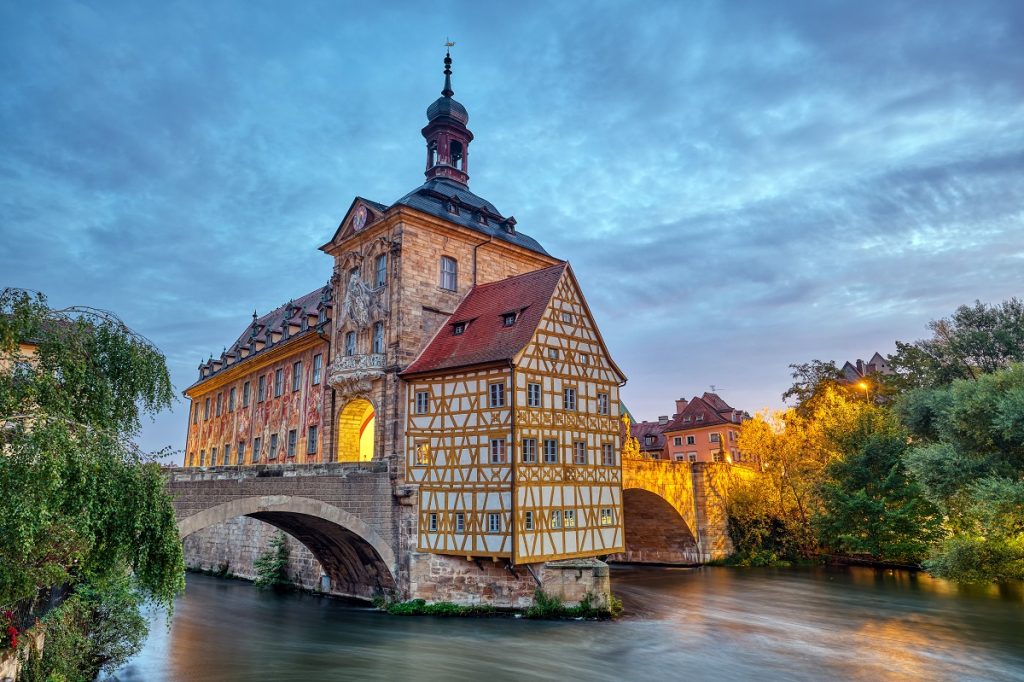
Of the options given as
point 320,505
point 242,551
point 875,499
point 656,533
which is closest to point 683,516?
point 656,533

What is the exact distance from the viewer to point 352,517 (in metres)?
21.8

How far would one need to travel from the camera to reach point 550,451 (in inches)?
872

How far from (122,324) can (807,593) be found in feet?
91.7

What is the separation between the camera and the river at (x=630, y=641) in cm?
1620

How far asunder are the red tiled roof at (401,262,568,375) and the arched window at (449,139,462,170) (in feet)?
31.5

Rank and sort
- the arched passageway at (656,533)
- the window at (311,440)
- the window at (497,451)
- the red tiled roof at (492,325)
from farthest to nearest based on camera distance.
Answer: the arched passageway at (656,533), the window at (311,440), the red tiled roof at (492,325), the window at (497,451)

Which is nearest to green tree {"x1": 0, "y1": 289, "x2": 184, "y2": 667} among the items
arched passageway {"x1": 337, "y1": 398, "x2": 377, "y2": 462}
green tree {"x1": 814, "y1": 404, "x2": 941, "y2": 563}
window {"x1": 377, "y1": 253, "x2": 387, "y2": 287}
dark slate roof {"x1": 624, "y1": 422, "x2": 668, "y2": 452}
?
window {"x1": 377, "y1": 253, "x2": 387, "y2": 287}

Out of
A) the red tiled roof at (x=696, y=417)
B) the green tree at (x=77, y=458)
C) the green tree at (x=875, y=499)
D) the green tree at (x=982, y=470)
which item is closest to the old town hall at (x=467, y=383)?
the green tree at (x=982, y=470)

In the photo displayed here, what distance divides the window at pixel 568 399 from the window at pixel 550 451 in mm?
1392

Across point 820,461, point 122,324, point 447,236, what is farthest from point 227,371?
point 820,461

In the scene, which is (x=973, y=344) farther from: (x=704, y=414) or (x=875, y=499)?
(x=704, y=414)

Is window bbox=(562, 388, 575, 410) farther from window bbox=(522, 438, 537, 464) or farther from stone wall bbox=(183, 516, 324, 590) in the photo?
stone wall bbox=(183, 516, 324, 590)

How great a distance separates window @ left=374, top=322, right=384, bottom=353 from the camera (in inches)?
996

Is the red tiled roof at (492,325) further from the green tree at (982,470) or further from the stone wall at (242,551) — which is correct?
the green tree at (982,470)
